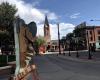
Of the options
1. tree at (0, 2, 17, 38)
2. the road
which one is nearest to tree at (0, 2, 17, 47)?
tree at (0, 2, 17, 38)

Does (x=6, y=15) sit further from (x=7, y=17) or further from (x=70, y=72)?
(x=70, y=72)

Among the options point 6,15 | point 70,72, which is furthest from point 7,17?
point 70,72

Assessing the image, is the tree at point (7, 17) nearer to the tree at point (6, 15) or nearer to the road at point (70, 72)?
the tree at point (6, 15)

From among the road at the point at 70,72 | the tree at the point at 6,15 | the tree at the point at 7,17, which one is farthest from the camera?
the tree at the point at 6,15

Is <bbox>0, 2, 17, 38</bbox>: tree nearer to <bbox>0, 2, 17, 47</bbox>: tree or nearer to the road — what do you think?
<bbox>0, 2, 17, 47</bbox>: tree

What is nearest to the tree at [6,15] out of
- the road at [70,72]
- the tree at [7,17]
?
the tree at [7,17]

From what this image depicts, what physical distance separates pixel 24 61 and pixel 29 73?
19cm

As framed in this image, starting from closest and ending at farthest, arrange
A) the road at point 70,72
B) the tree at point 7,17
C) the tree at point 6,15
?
the road at point 70,72 < the tree at point 7,17 < the tree at point 6,15

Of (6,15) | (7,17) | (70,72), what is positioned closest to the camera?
(70,72)

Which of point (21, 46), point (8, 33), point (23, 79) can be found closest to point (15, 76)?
point (23, 79)

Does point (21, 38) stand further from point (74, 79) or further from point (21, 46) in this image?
point (74, 79)

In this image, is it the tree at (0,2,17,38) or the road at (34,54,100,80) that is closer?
the road at (34,54,100,80)

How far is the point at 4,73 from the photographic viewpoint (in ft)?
70.3

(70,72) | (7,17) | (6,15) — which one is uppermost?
(6,15)
